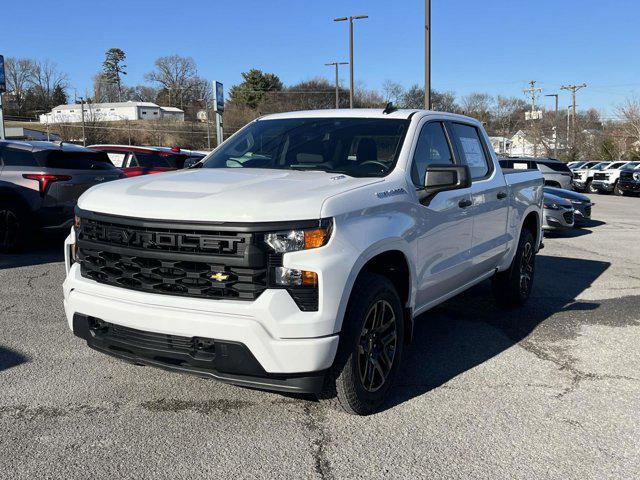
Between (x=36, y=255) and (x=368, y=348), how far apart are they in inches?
267

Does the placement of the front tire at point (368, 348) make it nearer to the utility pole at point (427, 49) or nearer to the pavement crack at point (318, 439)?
the pavement crack at point (318, 439)

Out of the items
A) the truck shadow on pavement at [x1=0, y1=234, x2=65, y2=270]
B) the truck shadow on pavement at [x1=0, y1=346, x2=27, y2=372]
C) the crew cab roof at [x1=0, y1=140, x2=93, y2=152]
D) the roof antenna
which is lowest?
the truck shadow on pavement at [x1=0, y1=346, x2=27, y2=372]

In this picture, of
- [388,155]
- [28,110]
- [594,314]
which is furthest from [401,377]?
[28,110]

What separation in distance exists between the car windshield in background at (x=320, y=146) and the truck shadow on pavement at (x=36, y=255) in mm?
4457

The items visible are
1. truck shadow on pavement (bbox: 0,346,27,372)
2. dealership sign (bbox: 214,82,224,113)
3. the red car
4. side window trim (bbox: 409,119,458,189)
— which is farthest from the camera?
dealership sign (bbox: 214,82,224,113)

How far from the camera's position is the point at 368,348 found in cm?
358

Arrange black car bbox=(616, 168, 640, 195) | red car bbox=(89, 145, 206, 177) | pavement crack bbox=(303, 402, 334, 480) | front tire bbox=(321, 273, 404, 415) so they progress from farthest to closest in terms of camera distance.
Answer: black car bbox=(616, 168, 640, 195) < red car bbox=(89, 145, 206, 177) < front tire bbox=(321, 273, 404, 415) < pavement crack bbox=(303, 402, 334, 480)

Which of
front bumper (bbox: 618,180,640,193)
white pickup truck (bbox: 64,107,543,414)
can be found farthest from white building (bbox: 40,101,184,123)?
white pickup truck (bbox: 64,107,543,414)

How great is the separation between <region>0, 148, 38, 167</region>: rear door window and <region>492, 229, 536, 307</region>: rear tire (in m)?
6.47

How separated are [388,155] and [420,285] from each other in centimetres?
94

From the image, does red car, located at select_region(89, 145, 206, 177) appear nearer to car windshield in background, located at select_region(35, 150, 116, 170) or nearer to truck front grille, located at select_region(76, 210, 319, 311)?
car windshield in background, located at select_region(35, 150, 116, 170)

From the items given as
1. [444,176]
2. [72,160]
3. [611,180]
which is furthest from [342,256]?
[611,180]

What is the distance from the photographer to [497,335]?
5.40 metres

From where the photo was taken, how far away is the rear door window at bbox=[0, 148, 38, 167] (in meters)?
8.59
